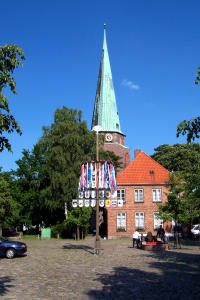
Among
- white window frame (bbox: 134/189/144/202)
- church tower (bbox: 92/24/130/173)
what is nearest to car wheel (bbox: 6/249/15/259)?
white window frame (bbox: 134/189/144/202)

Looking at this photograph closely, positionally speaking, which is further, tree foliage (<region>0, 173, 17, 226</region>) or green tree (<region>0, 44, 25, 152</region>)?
tree foliage (<region>0, 173, 17, 226</region>)

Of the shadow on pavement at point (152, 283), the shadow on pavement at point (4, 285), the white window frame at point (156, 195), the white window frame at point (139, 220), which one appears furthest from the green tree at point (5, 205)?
the shadow on pavement at point (152, 283)

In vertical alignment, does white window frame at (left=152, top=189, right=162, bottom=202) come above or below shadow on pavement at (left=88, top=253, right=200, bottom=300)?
above

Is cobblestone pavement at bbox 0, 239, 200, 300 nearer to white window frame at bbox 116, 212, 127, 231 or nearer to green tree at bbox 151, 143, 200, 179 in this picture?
white window frame at bbox 116, 212, 127, 231

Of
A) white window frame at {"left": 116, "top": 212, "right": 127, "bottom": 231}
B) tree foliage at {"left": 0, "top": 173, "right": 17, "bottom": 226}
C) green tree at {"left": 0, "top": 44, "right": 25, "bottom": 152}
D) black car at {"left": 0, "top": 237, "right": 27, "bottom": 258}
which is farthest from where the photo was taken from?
white window frame at {"left": 116, "top": 212, "right": 127, "bottom": 231}

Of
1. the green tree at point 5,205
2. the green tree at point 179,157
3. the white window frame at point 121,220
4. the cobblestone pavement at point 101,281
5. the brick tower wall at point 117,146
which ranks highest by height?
the brick tower wall at point 117,146

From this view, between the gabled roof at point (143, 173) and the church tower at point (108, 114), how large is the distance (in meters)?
25.4

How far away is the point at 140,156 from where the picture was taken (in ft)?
138

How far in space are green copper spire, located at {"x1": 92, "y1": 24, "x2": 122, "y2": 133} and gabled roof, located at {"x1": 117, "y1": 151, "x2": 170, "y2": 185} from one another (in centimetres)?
2673

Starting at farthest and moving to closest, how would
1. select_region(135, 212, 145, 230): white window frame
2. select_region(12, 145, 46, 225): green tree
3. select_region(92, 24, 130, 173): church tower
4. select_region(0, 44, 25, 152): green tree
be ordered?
select_region(92, 24, 130, 173): church tower
select_region(12, 145, 46, 225): green tree
select_region(135, 212, 145, 230): white window frame
select_region(0, 44, 25, 152): green tree

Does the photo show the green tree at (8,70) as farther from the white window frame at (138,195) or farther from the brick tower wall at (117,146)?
the brick tower wall at (117,146)

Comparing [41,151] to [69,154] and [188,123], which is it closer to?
[69,154]

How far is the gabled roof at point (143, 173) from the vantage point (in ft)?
127

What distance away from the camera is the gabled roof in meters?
38.6
